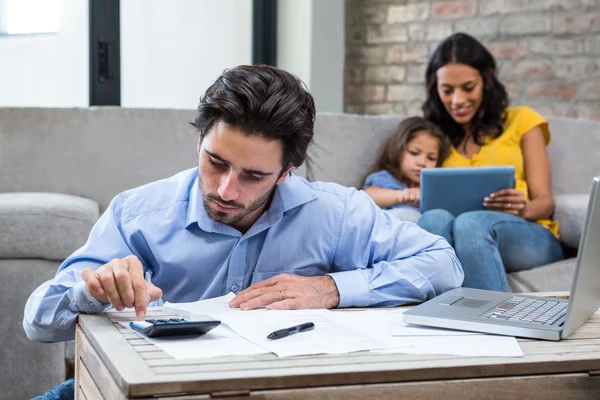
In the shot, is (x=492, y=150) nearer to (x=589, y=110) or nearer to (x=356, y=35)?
(x=589, y=110)

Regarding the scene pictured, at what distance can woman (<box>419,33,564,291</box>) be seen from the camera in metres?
2.45

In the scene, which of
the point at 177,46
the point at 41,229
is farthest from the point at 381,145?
the point at 177,46

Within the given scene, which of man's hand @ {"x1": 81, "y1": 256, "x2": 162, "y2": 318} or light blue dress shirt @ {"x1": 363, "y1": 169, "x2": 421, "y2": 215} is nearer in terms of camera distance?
man's hand @ {"x1": 81, "y1": 256, "x2": 162, "y2": 318}

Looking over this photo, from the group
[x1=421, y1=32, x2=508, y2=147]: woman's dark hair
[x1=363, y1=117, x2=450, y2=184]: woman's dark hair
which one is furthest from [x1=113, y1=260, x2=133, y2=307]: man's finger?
[x1=421, y1=32, x2=508, y2=147]: woman's dark hair

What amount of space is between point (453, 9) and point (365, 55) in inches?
22.3

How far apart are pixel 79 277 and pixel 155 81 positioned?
3143mm

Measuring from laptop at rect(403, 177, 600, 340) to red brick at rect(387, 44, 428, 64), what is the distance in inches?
120

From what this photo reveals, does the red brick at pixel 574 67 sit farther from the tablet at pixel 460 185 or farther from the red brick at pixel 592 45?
the tablet at pixel 460 185

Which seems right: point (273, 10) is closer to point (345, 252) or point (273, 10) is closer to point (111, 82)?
point (111, 82)

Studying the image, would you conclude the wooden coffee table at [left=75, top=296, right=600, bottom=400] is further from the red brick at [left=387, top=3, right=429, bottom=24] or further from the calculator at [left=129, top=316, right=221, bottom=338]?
the red brick at [left=387, top=3, right=429, bottom=24]

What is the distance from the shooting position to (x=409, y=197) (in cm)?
266

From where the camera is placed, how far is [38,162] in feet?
8.76

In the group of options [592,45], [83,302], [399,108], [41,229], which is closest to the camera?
[83,302]

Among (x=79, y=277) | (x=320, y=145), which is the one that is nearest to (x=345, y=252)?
(x=79, y=277)
